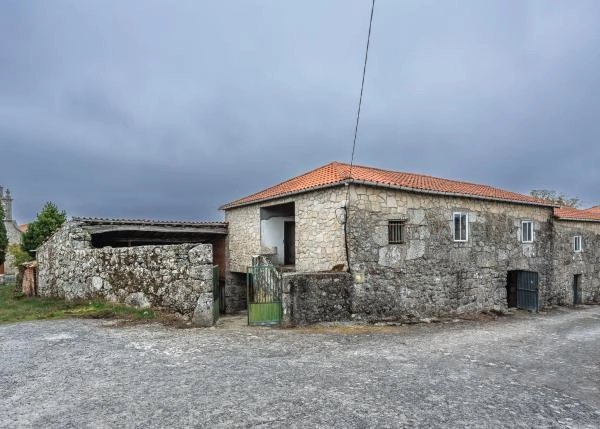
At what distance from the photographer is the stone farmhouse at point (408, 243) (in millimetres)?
10648

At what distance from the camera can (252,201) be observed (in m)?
15.0

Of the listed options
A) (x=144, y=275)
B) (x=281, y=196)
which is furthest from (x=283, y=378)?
(x=281, y=196)

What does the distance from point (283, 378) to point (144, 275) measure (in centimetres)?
555

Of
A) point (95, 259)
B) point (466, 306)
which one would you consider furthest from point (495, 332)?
point (95, 259)

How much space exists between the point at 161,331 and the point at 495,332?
8.16 meters

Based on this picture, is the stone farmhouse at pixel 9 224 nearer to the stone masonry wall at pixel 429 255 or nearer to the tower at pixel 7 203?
the tower at pixel 7 203

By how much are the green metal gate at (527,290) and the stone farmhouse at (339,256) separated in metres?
0.04

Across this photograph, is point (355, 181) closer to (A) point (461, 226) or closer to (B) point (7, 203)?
(A) point (461, 226)

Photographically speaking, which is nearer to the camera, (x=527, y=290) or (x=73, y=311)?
(x=73, y=311)

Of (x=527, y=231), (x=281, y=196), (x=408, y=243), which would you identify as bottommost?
(x=408, y=243)

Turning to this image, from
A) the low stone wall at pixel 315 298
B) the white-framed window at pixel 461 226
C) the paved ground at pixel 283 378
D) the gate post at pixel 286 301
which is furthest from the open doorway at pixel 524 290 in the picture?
the gate post at pixel 286 301

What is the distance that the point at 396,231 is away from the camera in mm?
11469

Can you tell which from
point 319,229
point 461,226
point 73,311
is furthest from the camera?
point 461,226

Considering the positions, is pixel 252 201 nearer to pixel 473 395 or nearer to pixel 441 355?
pixel 441 355
